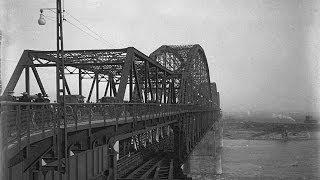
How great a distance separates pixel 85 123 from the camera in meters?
16.1

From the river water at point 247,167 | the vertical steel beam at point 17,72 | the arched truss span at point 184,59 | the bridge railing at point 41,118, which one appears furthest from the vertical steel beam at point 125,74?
the arched truss span at point 184,59

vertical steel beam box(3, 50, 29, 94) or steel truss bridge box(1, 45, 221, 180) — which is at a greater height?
vertical steel beam box(3, 50, 29, 94)

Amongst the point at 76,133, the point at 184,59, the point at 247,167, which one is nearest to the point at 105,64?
the point at 76,133

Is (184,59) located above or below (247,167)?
above

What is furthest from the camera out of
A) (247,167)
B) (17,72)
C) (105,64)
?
(247,167)

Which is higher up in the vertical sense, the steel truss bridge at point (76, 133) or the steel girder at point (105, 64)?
the steel girder at point (105, 64)

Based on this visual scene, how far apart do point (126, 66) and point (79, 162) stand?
12622mm

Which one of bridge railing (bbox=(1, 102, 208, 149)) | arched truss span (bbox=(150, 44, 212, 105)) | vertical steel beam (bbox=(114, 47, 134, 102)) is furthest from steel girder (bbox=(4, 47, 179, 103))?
arched truss span (bbox=(150, 44, 212, 105))

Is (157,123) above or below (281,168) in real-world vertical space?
above

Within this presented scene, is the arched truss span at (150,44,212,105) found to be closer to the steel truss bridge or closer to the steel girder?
the steel girder

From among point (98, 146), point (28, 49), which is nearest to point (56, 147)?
point (98, 146)

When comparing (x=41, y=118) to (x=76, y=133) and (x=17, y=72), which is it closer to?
(x=76, y=133)

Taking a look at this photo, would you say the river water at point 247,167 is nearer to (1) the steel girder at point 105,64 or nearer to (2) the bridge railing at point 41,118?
(1) the steel girder at point 105,64

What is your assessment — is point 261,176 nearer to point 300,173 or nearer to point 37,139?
point 300,173
